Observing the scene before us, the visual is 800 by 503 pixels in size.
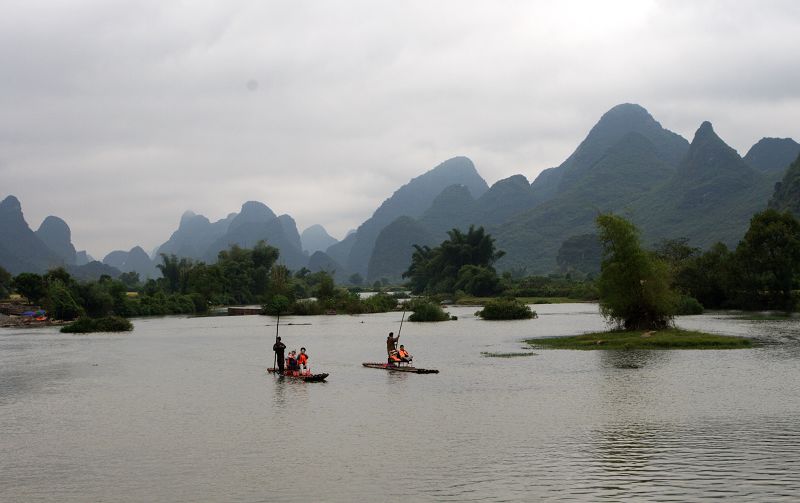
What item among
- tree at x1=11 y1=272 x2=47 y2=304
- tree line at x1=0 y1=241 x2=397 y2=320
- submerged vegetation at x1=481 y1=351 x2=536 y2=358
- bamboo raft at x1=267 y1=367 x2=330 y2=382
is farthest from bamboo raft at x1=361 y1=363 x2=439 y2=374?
tree at x1=11 y1=272 x2=47 y2=304

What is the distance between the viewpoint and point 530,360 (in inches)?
1714

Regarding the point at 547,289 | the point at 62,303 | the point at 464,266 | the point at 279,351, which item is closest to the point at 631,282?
the point at 279,351

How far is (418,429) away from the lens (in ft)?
80.4

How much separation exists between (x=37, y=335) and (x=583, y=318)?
58.9 metres

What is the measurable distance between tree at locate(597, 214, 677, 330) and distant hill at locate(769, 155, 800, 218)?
114 meters

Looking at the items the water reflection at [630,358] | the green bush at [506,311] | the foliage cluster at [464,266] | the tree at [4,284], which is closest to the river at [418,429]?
the water reflection at [630,358]

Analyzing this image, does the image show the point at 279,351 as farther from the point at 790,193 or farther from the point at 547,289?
the point at 790,193

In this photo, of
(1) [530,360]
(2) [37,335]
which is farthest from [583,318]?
(2) [37,335]

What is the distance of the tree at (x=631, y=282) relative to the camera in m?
54.1

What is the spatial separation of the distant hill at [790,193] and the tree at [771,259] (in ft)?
242

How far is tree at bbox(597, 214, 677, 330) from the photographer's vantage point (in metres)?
54.1

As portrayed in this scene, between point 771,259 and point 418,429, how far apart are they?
7261 centimetres

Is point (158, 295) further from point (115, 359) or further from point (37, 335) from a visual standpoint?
point (115, 359)

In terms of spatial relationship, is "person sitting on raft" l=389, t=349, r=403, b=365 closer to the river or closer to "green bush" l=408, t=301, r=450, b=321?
the river
